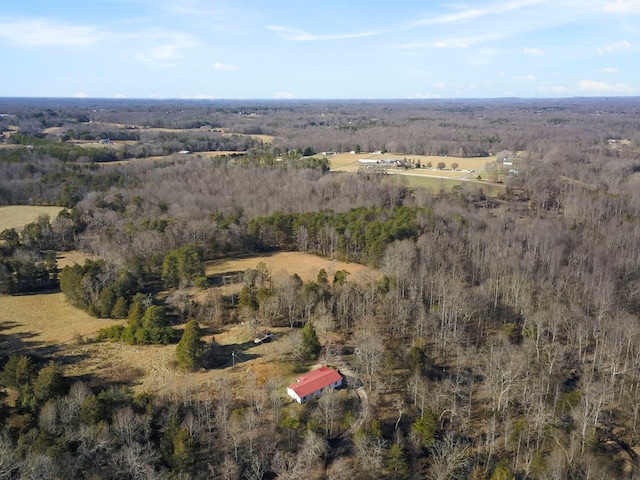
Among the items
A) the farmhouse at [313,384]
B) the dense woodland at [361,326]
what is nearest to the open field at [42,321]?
the dense woodland at [361,326]

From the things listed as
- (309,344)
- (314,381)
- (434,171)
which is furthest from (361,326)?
(434,171)

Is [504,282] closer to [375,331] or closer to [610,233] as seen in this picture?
[375,331]

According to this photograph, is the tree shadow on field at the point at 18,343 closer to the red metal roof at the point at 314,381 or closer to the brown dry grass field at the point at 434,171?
the red metal roof at the point at 314,381

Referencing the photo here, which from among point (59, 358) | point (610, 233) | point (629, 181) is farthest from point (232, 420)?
point (629, 181)

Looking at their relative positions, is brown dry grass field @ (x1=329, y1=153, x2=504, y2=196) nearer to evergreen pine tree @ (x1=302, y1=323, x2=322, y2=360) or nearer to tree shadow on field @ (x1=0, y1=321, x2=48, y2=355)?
evergreen pine tree @ (x1=302, y1=323, x2=322, y2=360)

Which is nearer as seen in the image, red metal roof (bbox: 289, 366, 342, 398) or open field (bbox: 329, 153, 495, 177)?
red metal roof (bbox: 289, 366, 342, 398)

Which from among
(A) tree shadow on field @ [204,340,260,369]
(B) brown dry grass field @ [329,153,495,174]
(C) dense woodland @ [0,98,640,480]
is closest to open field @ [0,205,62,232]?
(C) dense woodland @ [0,98,640,480]

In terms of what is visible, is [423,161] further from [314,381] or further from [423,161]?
[314,381]
